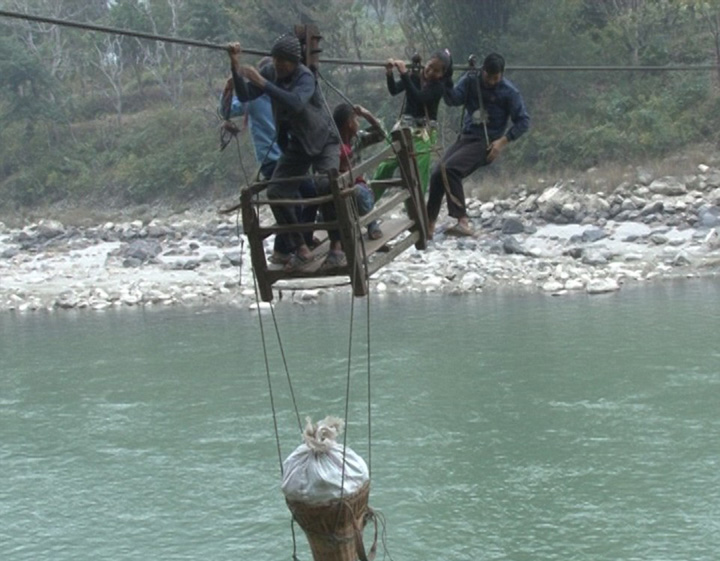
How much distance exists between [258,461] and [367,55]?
2228 cm

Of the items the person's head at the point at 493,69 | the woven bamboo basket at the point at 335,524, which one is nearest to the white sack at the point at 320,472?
the woven bamboo basket at the point at 335,524

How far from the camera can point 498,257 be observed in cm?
2277

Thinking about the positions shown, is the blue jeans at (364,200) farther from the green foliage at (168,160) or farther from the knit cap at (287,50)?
the green foliage at (168,160)

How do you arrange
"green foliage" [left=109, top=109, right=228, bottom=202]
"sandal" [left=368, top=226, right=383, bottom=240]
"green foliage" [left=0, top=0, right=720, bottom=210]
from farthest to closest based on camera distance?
"green foliage" [left=109, top=109, right=228, bottom=202] → "green foliage" [left=0, top=0, right=720, bottom=210] → "sandal" [left=368, top=226, right=383, bottom=240]

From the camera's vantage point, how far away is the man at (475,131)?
689cm

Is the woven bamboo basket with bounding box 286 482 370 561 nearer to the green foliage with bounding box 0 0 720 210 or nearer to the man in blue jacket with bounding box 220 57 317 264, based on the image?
the man in blue jacket with bounding box 220 57 317 264

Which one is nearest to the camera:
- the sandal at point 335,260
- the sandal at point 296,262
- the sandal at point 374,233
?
the sandal at point 335,260

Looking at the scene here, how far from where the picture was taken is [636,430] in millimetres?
13055

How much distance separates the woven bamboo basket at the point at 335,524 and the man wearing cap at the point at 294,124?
1.08m

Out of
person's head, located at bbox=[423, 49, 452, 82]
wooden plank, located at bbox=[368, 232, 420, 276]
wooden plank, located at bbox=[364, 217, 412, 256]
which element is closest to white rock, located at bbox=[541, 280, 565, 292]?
person's head, located at bbox=[423, 49, 452, 82]

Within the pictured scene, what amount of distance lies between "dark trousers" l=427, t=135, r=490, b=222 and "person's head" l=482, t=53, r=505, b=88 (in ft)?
1.21

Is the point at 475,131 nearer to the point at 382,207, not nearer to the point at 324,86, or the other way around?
the point at 382,207

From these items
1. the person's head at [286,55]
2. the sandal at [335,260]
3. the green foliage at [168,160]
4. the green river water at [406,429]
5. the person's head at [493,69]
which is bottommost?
the green river water at [406,429]

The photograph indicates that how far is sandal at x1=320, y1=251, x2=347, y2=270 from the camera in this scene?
5559 mm
